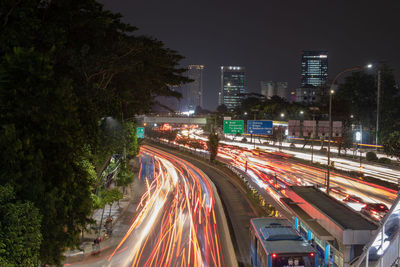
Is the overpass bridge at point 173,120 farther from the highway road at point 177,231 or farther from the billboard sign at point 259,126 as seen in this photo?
the highway road at point 177,231

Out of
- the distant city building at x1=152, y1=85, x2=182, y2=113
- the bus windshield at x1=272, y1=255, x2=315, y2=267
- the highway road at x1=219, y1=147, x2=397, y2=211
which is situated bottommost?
the highway road at x1=219, y1=147, x2=397, y2=211

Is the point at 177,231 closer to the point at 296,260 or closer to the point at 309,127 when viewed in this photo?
the point at 296,260

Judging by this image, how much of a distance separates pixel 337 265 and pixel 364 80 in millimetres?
67630

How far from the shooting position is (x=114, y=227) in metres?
19.8

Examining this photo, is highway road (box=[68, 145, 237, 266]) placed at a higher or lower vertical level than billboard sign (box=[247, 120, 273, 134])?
lower

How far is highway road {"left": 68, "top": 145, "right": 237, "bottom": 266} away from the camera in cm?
1466

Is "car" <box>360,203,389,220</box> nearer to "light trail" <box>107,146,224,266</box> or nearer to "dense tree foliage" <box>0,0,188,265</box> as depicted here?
"light trail" <box>107,146,224,266</box>

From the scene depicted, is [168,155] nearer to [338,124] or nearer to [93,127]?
[338,124]

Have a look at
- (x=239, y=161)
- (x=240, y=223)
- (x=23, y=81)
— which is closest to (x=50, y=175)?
(x=23, y=81)

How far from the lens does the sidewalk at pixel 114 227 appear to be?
15.2 m

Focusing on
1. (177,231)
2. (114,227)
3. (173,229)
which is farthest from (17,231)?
(114,227)

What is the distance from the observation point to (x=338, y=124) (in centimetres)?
3281

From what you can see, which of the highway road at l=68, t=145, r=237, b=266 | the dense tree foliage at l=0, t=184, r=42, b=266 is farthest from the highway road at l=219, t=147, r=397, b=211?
the dense tree foliage at l=0, t=184, r=42, b=266

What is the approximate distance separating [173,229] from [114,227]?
12.9 feet
